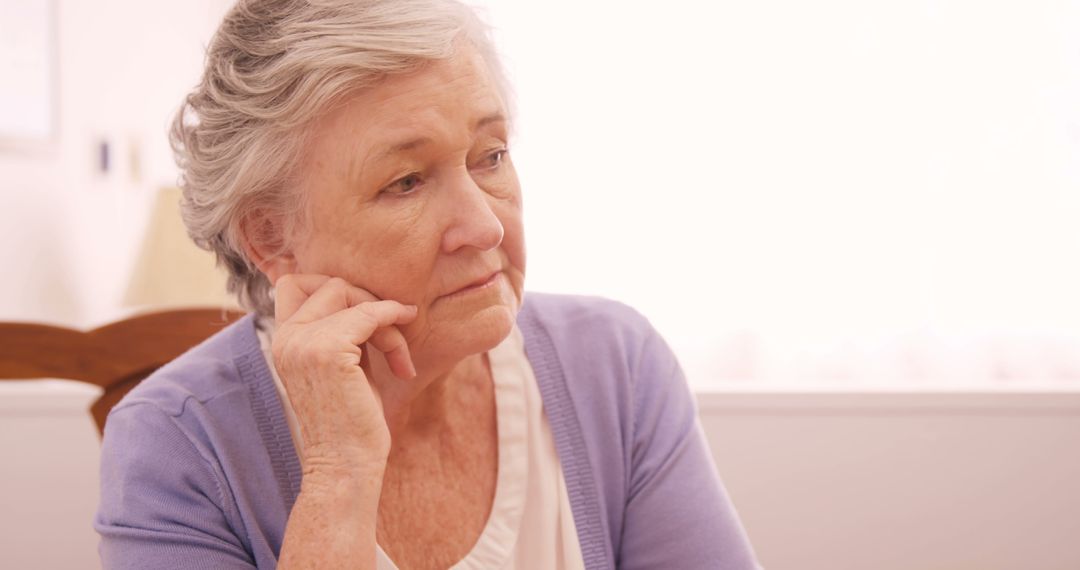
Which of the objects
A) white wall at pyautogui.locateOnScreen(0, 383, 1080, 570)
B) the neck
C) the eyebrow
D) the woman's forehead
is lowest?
white wall at pyautogui.locateOnScreen(0, 383, 1080, 570)

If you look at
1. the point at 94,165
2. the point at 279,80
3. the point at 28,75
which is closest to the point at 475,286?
the point at 279,80

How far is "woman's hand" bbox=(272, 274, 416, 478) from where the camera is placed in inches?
41.8

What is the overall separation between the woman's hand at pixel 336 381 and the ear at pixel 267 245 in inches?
4.8

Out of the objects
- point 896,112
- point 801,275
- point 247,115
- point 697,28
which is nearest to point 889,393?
point 801,275

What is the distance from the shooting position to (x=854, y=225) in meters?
2.42

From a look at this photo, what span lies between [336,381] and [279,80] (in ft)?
1.14

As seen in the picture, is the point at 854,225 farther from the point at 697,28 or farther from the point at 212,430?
the point at 212,430

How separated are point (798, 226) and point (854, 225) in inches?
5.5

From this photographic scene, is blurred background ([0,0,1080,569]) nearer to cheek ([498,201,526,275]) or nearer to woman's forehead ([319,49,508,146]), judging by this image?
cheek ([498,201,526,275])

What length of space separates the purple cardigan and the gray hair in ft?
0.70

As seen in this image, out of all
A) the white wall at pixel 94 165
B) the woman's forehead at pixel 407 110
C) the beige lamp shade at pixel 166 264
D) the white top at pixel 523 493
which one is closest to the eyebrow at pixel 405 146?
the woman's forehead at pixel 407 110

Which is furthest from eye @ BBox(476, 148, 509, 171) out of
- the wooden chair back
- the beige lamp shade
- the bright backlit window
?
the beige lamp shade

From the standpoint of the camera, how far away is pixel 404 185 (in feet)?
3.63

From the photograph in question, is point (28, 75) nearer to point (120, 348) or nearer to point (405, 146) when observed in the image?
point (120, 348)
